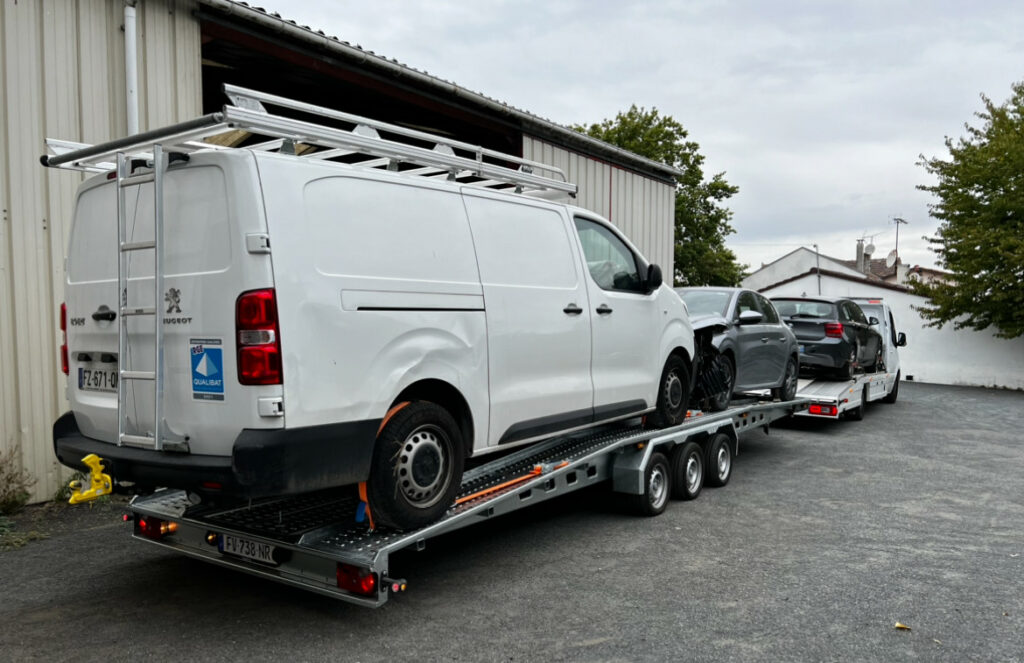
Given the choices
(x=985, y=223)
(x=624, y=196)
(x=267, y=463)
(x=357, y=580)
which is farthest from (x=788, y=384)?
(x=985, y=223)

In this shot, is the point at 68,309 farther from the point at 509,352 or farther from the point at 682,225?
the point at 682,225

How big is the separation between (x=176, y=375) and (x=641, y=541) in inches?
143

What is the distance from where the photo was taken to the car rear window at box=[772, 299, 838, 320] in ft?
42.0

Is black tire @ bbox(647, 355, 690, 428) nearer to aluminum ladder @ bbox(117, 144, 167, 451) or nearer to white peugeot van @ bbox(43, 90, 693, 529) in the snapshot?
white peugeot van @ bbox(43, 90, 693, 529)

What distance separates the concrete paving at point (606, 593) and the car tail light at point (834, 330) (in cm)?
505

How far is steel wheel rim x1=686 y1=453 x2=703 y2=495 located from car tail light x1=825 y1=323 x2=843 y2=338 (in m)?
6.09

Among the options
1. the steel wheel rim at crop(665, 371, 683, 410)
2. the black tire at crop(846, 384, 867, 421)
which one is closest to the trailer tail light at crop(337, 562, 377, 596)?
the steel wheel rim at crop(665, 371, 683, 410)

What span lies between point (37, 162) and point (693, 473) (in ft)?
21.1

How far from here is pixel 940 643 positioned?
415cm

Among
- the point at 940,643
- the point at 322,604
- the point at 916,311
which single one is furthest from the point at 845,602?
the point at 916,311

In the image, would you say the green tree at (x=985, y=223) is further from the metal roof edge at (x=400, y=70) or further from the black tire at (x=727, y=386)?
the black tire at (x=727, y=386)

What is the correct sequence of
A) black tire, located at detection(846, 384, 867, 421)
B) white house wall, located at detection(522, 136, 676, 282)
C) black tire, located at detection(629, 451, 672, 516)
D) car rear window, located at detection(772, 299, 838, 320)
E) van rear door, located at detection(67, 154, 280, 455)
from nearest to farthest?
van rear door, located at detection(67, 154, 280, 455), black tire, located at detection(629, 451, 672, 516), white house wall, located at detection(522, 136, 676, 282), car rear window, located at detection(772, 299, 838, 320), black tire, located at detection(846, 384, 867, 421)

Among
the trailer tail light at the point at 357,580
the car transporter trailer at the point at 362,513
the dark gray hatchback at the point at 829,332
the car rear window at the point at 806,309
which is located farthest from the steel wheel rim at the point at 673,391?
the car rear window at the point at 806,309

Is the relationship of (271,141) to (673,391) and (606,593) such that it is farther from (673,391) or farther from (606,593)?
(673,391)
